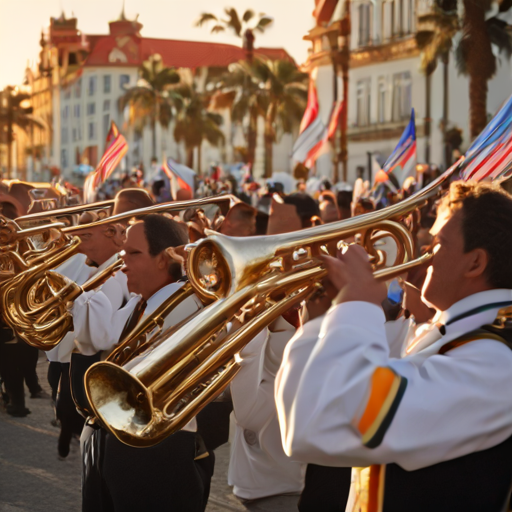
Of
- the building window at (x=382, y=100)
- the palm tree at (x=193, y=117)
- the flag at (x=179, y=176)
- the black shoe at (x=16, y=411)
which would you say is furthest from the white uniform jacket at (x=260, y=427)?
the palm tree at (x=193, y=117)

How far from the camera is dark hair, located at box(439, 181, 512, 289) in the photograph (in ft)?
7.14

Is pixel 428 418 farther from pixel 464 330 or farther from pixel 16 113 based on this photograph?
pixel 16 113

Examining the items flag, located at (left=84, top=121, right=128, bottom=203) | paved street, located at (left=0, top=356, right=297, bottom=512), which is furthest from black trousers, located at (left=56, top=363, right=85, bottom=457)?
flag, located at (left=84, top=121, right=128, bottom=203)

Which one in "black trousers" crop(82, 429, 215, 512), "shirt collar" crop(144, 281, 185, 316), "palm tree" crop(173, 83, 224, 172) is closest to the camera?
"black trousers" crop(82, 429, 215, 512)

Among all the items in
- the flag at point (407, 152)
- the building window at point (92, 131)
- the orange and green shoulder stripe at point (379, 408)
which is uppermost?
the building window at point (92, 131)

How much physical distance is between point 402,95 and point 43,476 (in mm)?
36966

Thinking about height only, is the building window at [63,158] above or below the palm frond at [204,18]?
below

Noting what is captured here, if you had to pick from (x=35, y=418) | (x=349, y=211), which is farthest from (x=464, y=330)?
(x=349, y=211)

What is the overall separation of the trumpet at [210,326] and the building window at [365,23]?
137ft

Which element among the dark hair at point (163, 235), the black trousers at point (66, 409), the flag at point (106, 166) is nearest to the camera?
the dark hair at point (163, 235)

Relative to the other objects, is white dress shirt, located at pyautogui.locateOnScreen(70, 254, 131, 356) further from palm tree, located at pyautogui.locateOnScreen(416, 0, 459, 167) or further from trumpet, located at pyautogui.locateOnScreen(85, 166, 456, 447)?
palm tree, located at pyautogui.locateOnScreen(416, 0, 459, 167)

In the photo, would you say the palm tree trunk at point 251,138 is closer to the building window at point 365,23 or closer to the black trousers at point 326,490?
the building window at point 365,23

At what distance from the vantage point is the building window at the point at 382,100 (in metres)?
41.7

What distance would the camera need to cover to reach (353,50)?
43.9 meters
